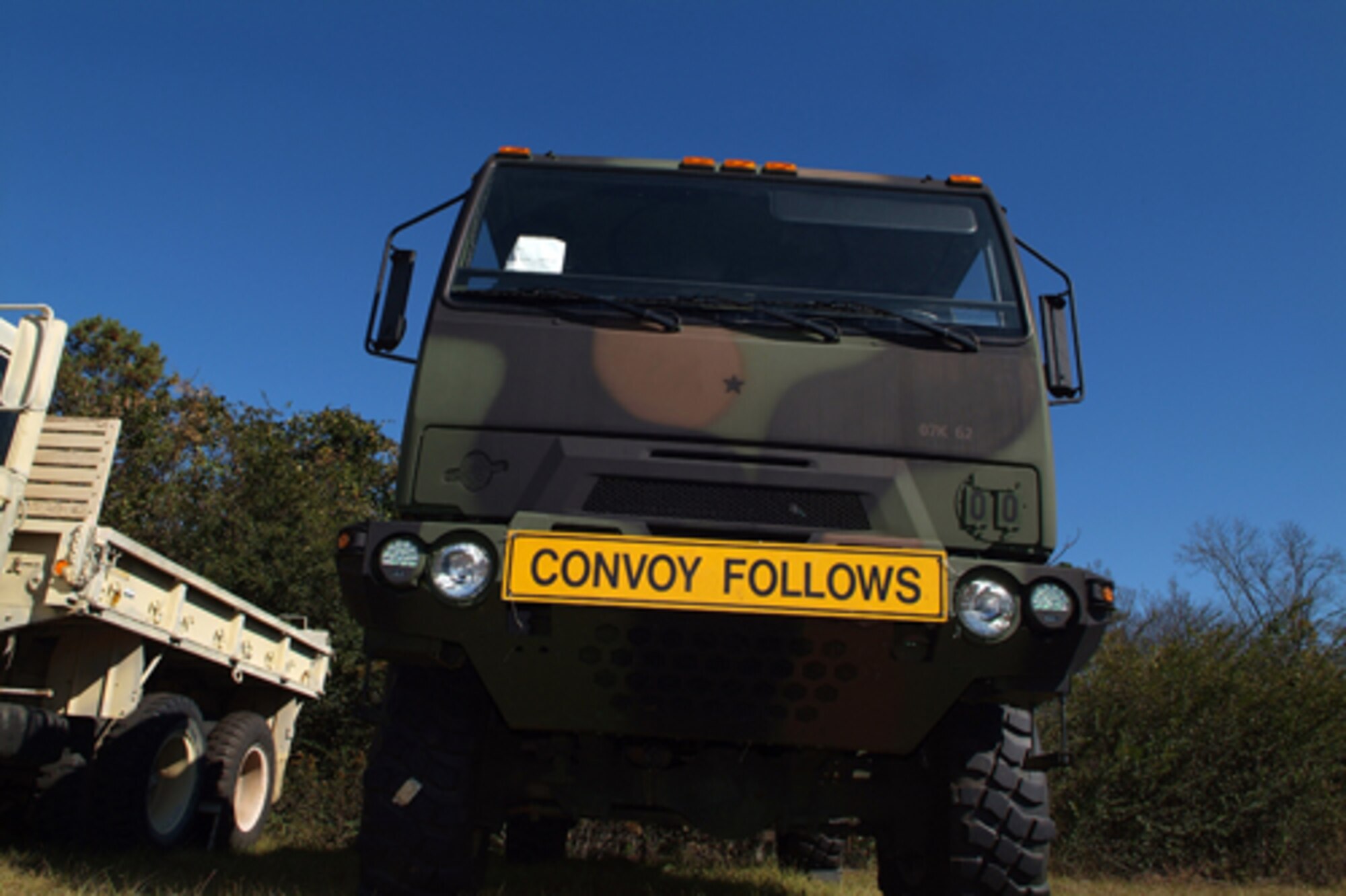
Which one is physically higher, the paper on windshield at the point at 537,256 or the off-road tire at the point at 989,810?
the paper on windshield at the point at 537,256

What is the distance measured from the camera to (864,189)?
4160 millimetres

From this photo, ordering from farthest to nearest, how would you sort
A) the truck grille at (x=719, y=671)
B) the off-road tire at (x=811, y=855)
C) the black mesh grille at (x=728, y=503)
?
1. the off-road tire at (x=811, y=855)
2. the black mesh grille at (x=728, y=503)
3. the truck grille at (x=719, y=671)

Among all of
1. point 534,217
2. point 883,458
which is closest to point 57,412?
point 534,217

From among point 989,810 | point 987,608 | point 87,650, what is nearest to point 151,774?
point 87,650

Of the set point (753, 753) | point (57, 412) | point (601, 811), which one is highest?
point (57, 412)

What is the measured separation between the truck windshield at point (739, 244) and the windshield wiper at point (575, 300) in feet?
0.19

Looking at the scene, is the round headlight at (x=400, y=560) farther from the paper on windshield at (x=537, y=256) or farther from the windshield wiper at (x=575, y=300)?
the paper on windshield at (x=537, y=256)

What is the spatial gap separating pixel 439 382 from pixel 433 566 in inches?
28.1

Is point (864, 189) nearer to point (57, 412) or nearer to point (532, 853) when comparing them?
point (532, 853)

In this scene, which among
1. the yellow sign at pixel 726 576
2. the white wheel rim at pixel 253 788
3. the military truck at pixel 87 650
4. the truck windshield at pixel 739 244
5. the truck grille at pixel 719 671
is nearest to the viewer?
the yellow sign at pixel 726 576

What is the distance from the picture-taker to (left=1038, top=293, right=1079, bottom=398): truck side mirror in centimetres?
388

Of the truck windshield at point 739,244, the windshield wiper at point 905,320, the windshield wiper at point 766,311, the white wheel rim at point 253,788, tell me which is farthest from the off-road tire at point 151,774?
the windshield wiper at point 905,320

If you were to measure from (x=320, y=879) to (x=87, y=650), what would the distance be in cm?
202

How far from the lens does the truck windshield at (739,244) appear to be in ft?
12.4
